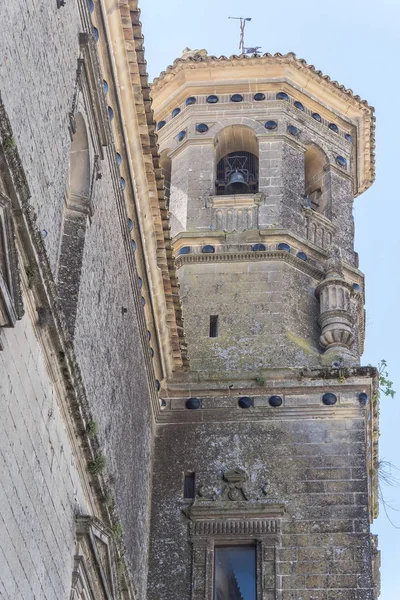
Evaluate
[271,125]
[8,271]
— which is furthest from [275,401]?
[8,271]

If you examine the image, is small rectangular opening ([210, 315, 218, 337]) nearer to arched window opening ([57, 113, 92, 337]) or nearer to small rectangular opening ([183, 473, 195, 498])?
small rectangular opening ([183, 473, 195, 498])

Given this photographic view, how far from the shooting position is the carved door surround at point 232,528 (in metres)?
14.5

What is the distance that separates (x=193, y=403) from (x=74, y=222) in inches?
200

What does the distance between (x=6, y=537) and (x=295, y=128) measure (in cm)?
1219

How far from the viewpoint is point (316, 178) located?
20.0m

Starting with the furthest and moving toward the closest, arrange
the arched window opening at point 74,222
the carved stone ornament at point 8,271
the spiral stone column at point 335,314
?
the spiral stone column at point 335,314, the arched window opening at point 74,222, the carved stone ornament at point 8,271

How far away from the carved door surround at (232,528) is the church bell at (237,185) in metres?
5.29

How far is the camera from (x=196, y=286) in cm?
1741

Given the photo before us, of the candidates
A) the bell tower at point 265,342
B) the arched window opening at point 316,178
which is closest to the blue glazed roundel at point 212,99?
the bell tower at point 265,342

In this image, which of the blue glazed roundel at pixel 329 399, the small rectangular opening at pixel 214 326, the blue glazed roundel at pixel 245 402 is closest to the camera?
the blue glazed roundel at pixel 329 399

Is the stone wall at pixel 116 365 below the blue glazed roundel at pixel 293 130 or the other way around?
below

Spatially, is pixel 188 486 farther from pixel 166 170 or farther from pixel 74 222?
pixel 166 170

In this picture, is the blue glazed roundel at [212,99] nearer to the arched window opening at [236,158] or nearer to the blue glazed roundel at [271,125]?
the arched window opening at [236,158]

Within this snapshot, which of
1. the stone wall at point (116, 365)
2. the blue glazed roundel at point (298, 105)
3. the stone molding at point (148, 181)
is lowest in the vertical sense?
the stone wall at point (116, 365)
